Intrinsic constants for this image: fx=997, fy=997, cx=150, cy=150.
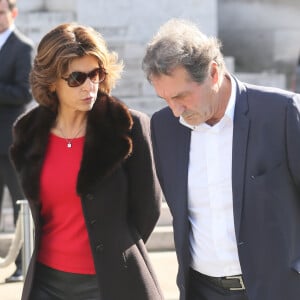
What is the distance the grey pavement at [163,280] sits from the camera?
640 cm

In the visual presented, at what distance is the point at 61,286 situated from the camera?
12.8 ft

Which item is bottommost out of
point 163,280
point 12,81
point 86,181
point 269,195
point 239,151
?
point 163,280

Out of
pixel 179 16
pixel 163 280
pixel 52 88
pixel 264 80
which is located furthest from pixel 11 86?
pixel 179 16

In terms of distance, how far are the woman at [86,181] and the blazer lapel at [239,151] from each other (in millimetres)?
727

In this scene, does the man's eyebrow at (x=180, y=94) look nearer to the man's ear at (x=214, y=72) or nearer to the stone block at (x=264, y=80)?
the man's ear at (x=214, y=72)

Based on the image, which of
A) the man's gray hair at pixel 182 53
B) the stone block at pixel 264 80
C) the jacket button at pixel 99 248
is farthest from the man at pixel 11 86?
the stone block at pixel 264 80

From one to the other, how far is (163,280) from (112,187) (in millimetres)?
2979

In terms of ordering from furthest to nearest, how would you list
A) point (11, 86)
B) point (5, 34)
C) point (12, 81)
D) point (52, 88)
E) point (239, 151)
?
point (5, 34)
point (12, 81)
point (11, 86)
point (52, 88)
point (239, 151)

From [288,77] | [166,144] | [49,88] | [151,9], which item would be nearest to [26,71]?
[49,88]

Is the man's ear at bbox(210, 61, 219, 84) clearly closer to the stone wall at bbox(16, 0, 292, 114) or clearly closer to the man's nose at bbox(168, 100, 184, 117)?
the man's nose at bbox(168, 100, 184, 117)

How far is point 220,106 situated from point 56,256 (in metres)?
1.02

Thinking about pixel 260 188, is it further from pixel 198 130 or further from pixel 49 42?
pixel 49 42

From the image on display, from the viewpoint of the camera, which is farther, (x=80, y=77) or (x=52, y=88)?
(x=52, y=88)

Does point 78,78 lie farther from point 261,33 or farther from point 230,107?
point 261,33
